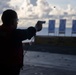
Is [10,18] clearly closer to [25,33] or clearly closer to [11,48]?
[25,33]

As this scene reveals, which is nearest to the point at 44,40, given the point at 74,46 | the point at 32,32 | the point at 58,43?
the point at 58,43

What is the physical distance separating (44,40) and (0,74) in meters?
49.4

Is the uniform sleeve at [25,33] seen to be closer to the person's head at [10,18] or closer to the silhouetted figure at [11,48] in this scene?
the silhouetted figure at [11,48]

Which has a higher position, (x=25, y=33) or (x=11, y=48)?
(x=25, y=33)

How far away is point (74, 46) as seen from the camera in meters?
48.8

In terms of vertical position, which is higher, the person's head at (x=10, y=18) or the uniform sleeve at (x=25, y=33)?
the person's head at (x=10, y=18)

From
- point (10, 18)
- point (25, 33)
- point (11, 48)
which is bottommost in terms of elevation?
point (11, 48)

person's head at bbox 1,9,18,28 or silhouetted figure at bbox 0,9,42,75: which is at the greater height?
person's head at bbox 1,9,18,28

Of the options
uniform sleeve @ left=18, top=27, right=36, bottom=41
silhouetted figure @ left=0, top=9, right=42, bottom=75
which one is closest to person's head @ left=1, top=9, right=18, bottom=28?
silhouetted figure @ left=0, top=9, right=42, bottom=75

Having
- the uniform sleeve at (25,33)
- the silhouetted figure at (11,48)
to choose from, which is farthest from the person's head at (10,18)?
the uniform sleeve at (25,33)

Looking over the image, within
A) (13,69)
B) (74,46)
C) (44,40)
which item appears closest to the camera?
(13,69)

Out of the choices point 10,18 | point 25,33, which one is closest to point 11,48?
point 25,33

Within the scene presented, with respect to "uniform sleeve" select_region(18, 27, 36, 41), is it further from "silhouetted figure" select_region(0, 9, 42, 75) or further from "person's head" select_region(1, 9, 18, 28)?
"person's head" select_region(1, 9, 18, 28)

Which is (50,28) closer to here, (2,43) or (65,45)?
(65,45)
